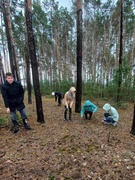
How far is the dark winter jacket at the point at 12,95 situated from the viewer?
3545 millimetres

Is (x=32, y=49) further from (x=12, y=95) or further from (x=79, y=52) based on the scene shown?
(x=79, y=52)

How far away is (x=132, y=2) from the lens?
37.7 ft

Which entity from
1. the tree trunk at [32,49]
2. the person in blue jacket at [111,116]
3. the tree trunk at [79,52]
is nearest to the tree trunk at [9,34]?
the tree trunk at [32,49]

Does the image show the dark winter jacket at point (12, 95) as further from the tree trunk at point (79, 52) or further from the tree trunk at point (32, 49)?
the tree trunk at point (79, 52)

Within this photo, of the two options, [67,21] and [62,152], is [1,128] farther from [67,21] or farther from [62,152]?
[67,21]

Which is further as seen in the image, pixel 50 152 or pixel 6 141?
pixel 6 141

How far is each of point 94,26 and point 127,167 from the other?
16.7 m

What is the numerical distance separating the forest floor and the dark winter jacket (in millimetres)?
983

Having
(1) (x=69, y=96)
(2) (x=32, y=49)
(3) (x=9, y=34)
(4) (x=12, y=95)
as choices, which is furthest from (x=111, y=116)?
(3) (x=9, y=34)

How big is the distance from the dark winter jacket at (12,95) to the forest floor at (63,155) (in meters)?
0.98

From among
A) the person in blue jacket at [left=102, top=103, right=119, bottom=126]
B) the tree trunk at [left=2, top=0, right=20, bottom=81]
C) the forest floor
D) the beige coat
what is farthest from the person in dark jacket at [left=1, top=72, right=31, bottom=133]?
the tree trunk at [left=2, top=0, right=20, bottom=81]

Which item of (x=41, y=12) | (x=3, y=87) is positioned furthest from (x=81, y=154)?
(x=41, y=12)

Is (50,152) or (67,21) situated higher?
(67,21)

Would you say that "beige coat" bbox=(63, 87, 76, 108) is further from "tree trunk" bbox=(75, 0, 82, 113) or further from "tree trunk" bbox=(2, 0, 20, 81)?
"tree trunk" bbox=(2, 0, 20, 81)
